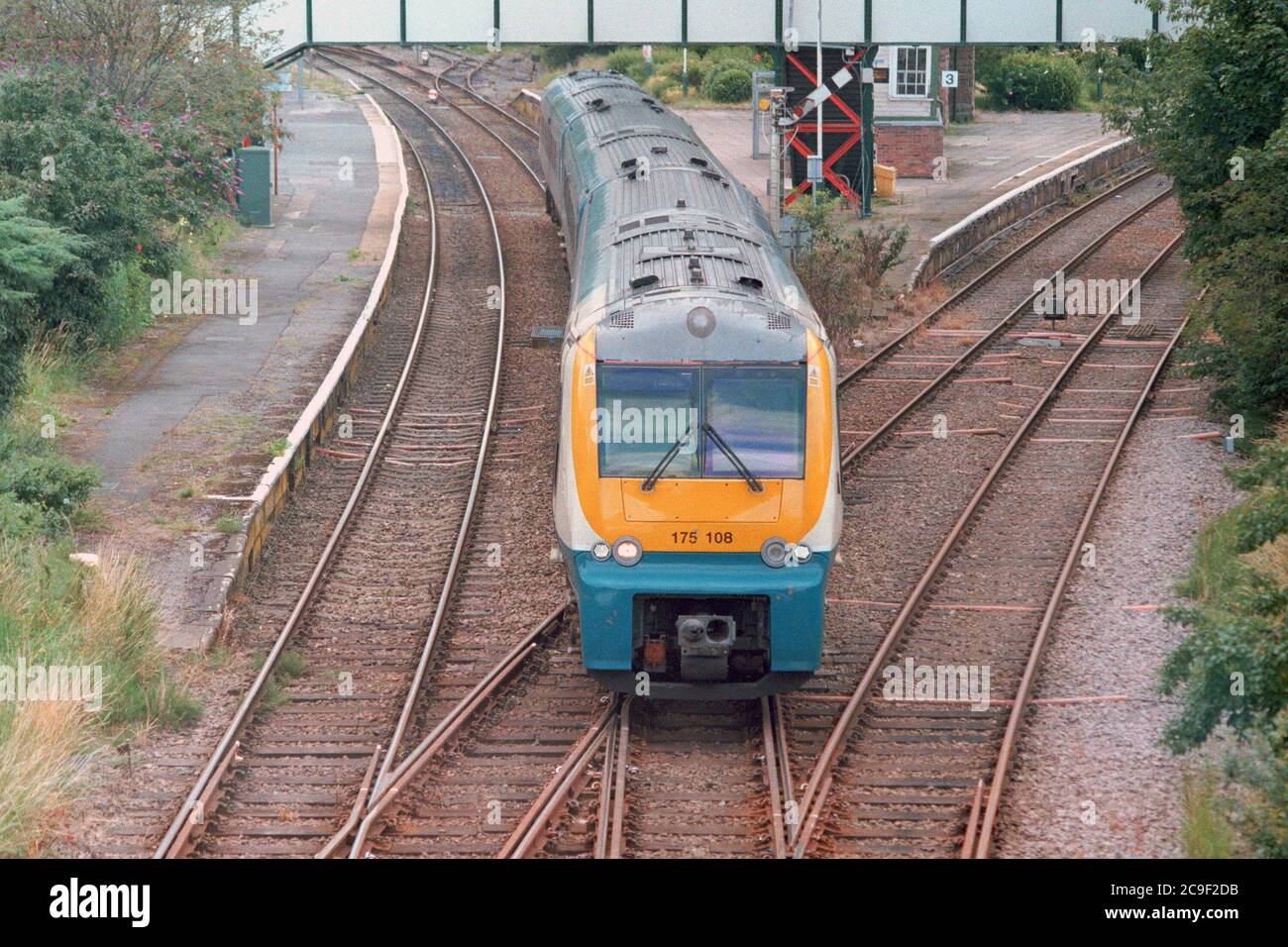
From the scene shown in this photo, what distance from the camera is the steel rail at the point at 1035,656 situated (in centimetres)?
961

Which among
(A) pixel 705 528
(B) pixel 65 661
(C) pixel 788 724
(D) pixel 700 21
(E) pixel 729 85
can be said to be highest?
(E) pixel 729 85

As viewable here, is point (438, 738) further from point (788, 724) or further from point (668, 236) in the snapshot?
point (668, 236)

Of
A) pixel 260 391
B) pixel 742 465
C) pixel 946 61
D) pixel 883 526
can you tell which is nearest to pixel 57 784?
pixel 742 465

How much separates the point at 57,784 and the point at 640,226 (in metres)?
6.92

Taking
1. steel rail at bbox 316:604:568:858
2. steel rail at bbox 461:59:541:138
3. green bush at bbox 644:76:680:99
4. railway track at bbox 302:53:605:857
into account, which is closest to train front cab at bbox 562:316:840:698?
railway track at bbox 302:53:605:857

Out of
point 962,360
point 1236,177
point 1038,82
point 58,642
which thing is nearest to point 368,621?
point 58,642

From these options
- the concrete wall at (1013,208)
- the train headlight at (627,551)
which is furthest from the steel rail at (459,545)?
the concrete wall at (1013,208)

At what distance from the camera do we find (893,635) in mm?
12758

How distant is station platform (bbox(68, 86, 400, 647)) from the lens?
14.9 meters

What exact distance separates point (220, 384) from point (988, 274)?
49.3 feet

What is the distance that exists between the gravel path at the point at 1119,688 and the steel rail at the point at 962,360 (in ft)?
8.91

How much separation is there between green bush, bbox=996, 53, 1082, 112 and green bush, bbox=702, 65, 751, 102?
9.45 meters

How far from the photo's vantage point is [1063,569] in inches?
568

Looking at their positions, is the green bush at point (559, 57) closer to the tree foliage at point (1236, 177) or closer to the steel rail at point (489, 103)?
the steel rail at point (489, 103)
